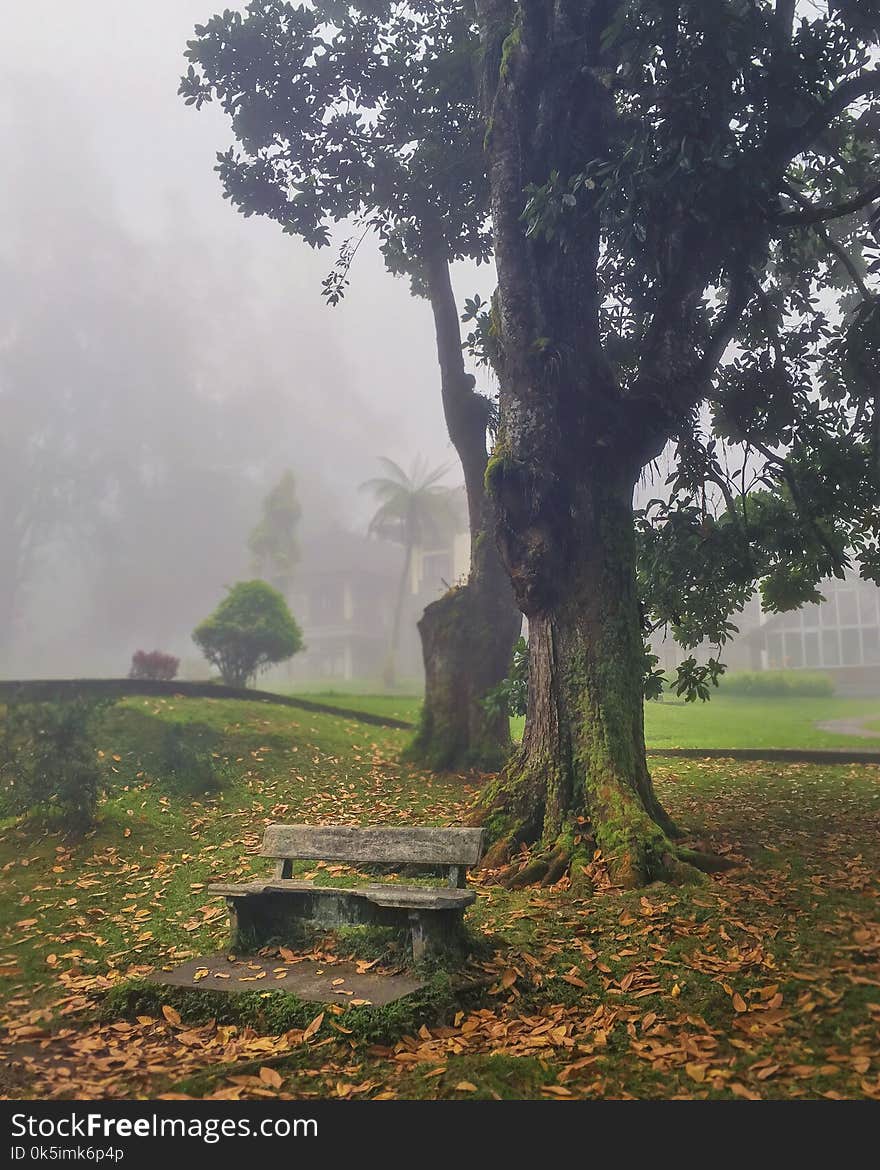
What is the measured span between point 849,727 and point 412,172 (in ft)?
63.6

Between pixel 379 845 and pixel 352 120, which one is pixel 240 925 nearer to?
pixel 379 845

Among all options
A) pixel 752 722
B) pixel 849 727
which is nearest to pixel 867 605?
pixel 849 727

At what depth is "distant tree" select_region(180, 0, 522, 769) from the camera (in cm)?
1395

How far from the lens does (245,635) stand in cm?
2261

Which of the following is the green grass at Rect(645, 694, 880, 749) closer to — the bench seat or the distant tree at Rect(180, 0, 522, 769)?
the distant tree at Rect(180, 0, 522, 769)

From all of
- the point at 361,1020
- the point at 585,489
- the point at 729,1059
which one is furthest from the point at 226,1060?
the point at 585,489

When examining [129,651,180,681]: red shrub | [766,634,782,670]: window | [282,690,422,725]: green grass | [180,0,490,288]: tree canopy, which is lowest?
[282,690,422,725]: green grass

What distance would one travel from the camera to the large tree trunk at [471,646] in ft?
45.6

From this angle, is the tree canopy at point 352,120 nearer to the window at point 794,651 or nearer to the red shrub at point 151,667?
the red shrub at point 151,667

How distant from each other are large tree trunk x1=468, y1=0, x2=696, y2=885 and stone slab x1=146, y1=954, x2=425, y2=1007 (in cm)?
287

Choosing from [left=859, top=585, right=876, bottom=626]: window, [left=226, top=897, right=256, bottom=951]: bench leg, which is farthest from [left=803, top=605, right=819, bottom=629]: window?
[left=226, top=897, right=256, bottom=951]: bench leg

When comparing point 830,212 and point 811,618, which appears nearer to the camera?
point 830,212

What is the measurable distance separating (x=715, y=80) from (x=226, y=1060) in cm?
903

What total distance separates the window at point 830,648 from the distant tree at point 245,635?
35063mm
